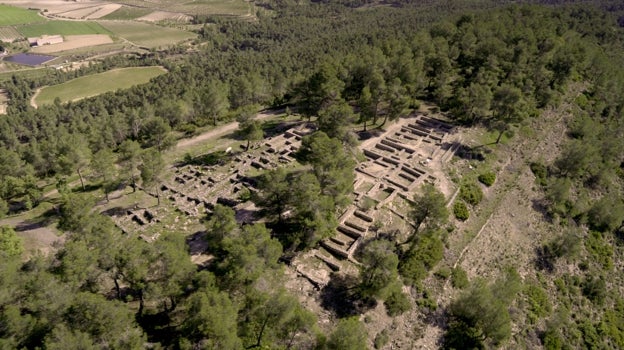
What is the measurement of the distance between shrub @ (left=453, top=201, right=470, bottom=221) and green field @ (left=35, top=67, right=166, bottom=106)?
153 meters

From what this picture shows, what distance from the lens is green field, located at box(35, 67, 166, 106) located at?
487ft

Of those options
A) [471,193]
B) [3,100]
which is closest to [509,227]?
[471,193]

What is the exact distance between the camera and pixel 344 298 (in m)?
40.9

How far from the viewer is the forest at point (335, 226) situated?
31.2 m

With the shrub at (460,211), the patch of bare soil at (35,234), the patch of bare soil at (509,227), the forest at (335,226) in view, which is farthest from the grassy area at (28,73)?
the patch of bare soil at (509,227)

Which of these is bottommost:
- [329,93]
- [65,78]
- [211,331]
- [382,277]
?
[65,78]

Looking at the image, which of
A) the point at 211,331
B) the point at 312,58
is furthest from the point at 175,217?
the point at 312,58

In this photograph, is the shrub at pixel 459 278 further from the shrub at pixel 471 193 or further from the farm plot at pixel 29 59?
the farm plot at pixel 29 59

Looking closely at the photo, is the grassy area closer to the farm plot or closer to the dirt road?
the farm plot

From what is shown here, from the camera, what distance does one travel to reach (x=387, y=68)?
257 ft

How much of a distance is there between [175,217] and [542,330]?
52.5 metres

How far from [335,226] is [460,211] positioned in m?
24.1

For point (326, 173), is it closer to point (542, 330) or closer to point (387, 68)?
point (542, 330)

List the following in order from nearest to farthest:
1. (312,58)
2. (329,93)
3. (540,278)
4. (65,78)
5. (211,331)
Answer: (211,331), (540,278), (329,93), (312,58), (65,78)
